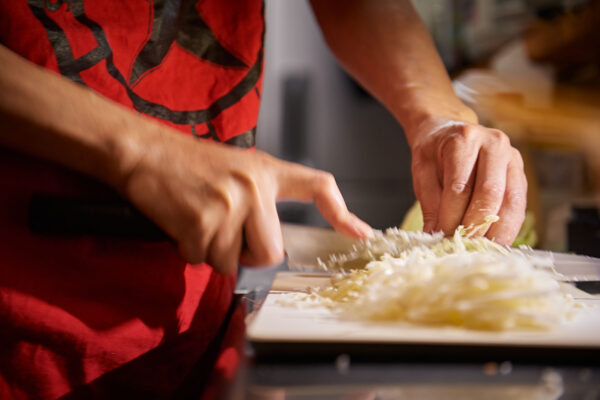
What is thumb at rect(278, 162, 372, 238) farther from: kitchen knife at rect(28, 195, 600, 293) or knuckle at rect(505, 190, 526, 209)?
knuckle at rect(505, 190, 526, 209)

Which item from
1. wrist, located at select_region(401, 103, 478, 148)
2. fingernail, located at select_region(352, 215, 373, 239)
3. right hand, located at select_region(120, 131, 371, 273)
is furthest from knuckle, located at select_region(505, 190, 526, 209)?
right hand, located at select_region(120, 131, 371, 273)

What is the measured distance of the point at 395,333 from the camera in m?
0.41

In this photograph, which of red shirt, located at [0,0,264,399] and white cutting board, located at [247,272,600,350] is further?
red shirt, located at [0,0,264,399]

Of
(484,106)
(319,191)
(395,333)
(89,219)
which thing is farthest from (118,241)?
(484,106)

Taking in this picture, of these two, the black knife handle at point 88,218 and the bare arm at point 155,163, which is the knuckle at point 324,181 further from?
the black knife handle at point 88,218

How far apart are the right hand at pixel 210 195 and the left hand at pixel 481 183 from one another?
344mm

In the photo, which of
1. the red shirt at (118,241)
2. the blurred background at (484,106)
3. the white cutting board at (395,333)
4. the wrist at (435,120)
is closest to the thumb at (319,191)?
the white cutting board at (395,333)

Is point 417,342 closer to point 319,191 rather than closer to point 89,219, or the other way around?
point 319,191

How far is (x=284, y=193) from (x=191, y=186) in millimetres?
115

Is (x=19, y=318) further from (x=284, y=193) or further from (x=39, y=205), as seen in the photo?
(x=284, y=193)

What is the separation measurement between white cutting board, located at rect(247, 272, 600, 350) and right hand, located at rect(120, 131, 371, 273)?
0.29 feet

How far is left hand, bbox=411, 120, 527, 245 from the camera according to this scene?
0.69 m

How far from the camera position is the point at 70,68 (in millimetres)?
559

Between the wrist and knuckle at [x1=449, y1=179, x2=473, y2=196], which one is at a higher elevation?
the wrist
